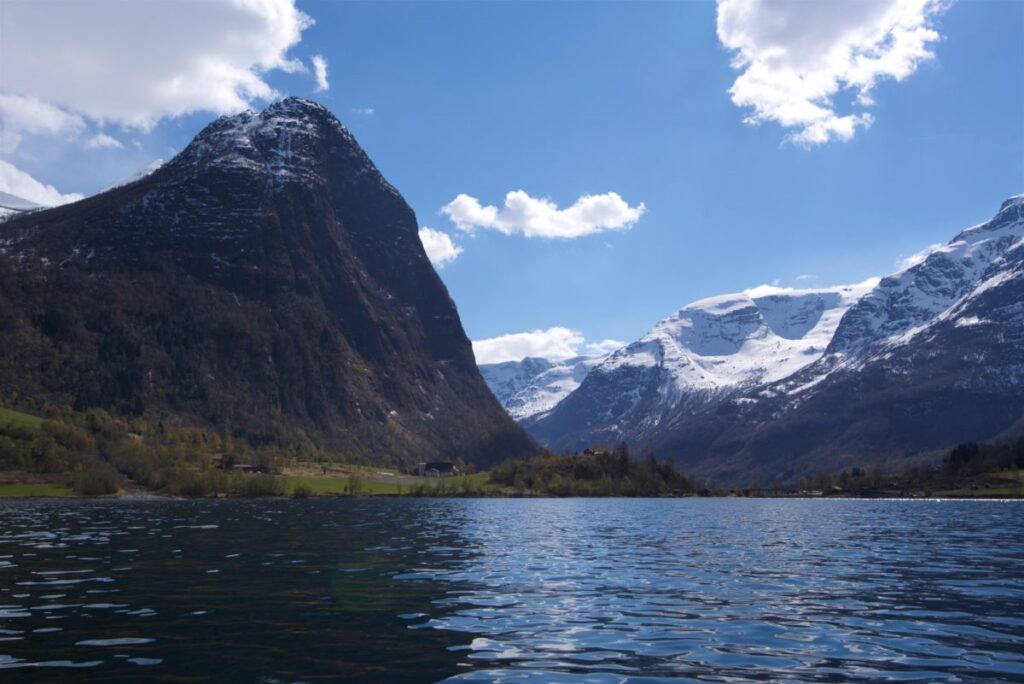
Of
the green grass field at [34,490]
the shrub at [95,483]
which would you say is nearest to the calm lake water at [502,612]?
the green grass field at [34,490]

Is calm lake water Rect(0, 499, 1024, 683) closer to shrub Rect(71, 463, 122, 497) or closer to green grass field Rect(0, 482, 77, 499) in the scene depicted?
green grass field Rect(0, 482, 77, 499)

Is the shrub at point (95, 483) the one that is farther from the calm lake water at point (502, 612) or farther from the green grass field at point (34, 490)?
the calm lake water at point (502, 612)

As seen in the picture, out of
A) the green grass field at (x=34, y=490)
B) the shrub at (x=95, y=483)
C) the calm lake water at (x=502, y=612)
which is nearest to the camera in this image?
the calm lake water at (x=502, y=612)

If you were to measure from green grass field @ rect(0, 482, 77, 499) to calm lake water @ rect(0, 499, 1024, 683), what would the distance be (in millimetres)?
130988

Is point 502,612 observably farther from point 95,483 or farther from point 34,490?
point 34,490

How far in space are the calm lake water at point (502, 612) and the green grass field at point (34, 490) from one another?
13099 centimetres

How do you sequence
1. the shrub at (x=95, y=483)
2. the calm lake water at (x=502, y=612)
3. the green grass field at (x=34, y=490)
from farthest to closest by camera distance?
the shrub at (x=95, y=483) → the green grass field at (x=34, y=490) → the calm lake water at (x=502, y=612)

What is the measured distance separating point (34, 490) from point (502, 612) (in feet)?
606

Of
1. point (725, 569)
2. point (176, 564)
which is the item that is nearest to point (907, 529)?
point (725, 569)

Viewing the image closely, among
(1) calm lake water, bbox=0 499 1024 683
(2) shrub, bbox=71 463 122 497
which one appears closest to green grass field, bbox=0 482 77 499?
(2) shrub, bbox=71 463 122 497

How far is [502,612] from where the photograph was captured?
109 ft

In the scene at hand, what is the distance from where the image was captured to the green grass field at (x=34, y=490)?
7032 inches

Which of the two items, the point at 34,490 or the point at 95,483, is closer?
the point at 34,490

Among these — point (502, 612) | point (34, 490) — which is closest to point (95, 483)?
point (34, 490)
